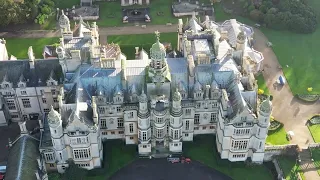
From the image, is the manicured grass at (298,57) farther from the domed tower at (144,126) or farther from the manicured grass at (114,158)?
the manicured grass at (114,158)

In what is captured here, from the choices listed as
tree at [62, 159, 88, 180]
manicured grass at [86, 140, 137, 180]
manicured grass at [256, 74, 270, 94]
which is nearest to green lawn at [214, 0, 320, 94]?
manicured grass at [256, 74, 270, 94]

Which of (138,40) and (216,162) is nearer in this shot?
(216,162)

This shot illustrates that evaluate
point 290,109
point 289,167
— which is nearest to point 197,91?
point 289,167

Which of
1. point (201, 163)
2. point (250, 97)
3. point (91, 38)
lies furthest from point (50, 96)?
point (250, 97)

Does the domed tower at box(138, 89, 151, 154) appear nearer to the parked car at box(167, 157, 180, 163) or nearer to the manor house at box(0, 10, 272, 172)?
the manor house at box(0, 10, 272, 172)

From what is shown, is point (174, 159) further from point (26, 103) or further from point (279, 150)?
point (26, 103)

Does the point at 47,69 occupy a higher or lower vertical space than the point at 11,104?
higher
